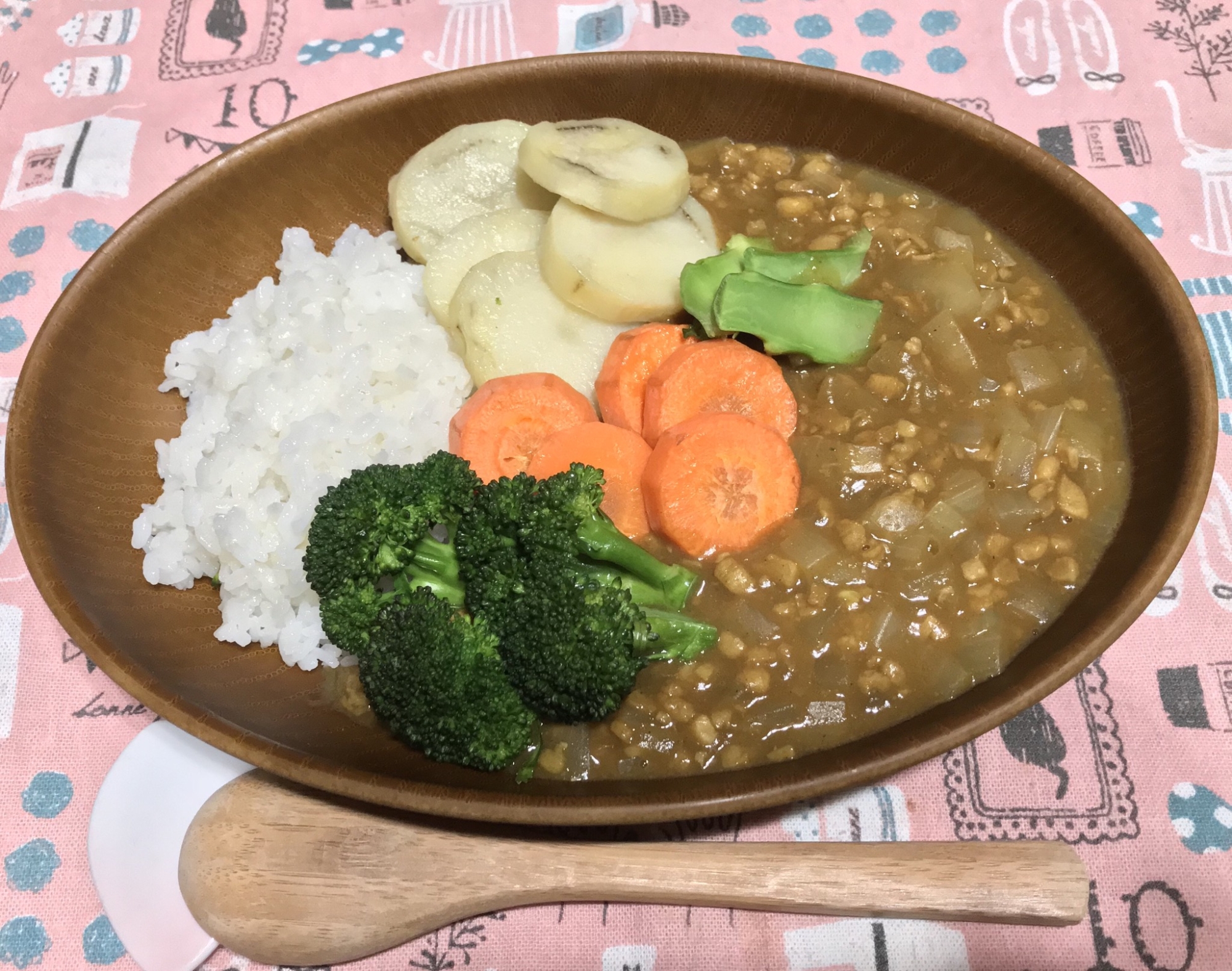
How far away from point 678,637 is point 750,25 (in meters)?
2.84

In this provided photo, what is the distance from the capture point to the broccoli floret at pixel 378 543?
2090 mm

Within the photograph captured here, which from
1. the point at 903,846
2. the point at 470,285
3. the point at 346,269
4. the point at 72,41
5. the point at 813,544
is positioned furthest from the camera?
the point at 72,41

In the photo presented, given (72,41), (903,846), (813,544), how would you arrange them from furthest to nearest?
(72,41) < (813,544) < (903,846)

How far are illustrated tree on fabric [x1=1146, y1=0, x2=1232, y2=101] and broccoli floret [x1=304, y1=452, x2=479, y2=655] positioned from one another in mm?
3391

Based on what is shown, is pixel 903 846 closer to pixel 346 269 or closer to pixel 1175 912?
pixel 1175 912

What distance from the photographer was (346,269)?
110 inches

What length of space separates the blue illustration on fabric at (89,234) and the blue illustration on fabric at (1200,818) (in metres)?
3.95

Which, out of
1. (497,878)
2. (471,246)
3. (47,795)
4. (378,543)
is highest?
(471,246)

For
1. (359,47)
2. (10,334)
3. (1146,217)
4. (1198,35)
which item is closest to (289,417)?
(10,334)

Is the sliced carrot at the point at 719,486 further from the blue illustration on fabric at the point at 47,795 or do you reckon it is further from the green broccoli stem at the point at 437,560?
the blue illustration on fabric at the point at 47,795

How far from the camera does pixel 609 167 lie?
251 centimetres

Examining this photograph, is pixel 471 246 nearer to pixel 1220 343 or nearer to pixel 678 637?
pixel 678 637

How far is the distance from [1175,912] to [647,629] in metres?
1.41

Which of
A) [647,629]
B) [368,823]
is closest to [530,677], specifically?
[647,629]
